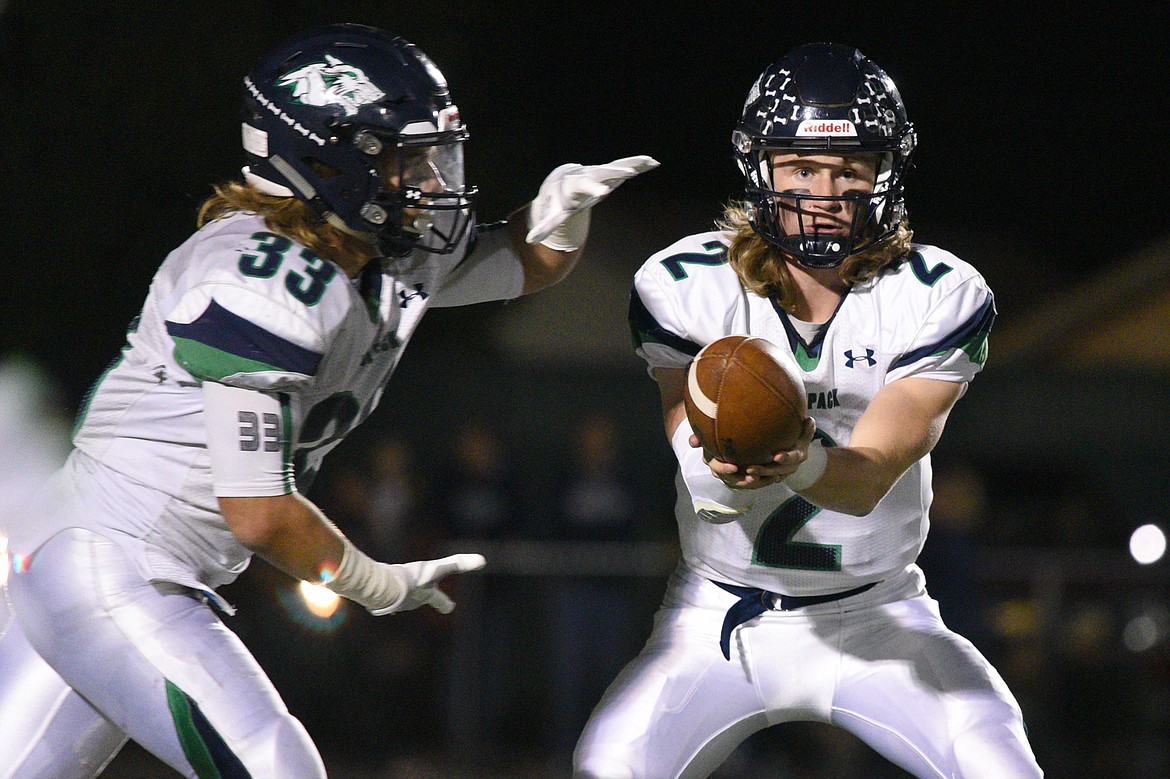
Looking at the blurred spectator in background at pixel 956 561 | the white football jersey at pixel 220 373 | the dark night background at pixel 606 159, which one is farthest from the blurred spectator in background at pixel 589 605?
the white football jersey at pixel 220 373

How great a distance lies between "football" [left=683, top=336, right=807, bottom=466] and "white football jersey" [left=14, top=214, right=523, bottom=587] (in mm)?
669

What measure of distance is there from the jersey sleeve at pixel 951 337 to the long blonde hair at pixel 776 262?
0.15 meters

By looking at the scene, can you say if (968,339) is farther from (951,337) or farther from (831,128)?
(831,128)

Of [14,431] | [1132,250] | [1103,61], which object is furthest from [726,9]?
[14,431]

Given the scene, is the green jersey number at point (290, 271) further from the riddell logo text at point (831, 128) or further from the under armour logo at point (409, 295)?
the riddell logo text at point (831, 128)

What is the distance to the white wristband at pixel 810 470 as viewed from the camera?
261 cm

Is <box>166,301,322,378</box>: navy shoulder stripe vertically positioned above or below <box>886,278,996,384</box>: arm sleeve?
above

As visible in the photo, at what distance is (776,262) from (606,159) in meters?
13.7

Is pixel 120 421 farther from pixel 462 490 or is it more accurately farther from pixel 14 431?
pixel 14 431

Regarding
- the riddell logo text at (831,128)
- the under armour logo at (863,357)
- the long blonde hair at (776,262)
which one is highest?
the riddell logo text at (831,128)

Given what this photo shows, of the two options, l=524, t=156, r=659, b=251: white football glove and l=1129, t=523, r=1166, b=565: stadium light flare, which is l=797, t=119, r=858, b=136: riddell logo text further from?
l=1129, t=523, r=1166, b=565: stadium light flare

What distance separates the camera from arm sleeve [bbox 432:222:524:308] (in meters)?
3.27

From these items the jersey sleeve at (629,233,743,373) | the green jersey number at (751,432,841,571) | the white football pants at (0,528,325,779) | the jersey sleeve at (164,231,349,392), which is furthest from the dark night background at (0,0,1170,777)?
the white football pants at (0,528,325,779)

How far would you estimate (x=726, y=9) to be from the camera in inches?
714
